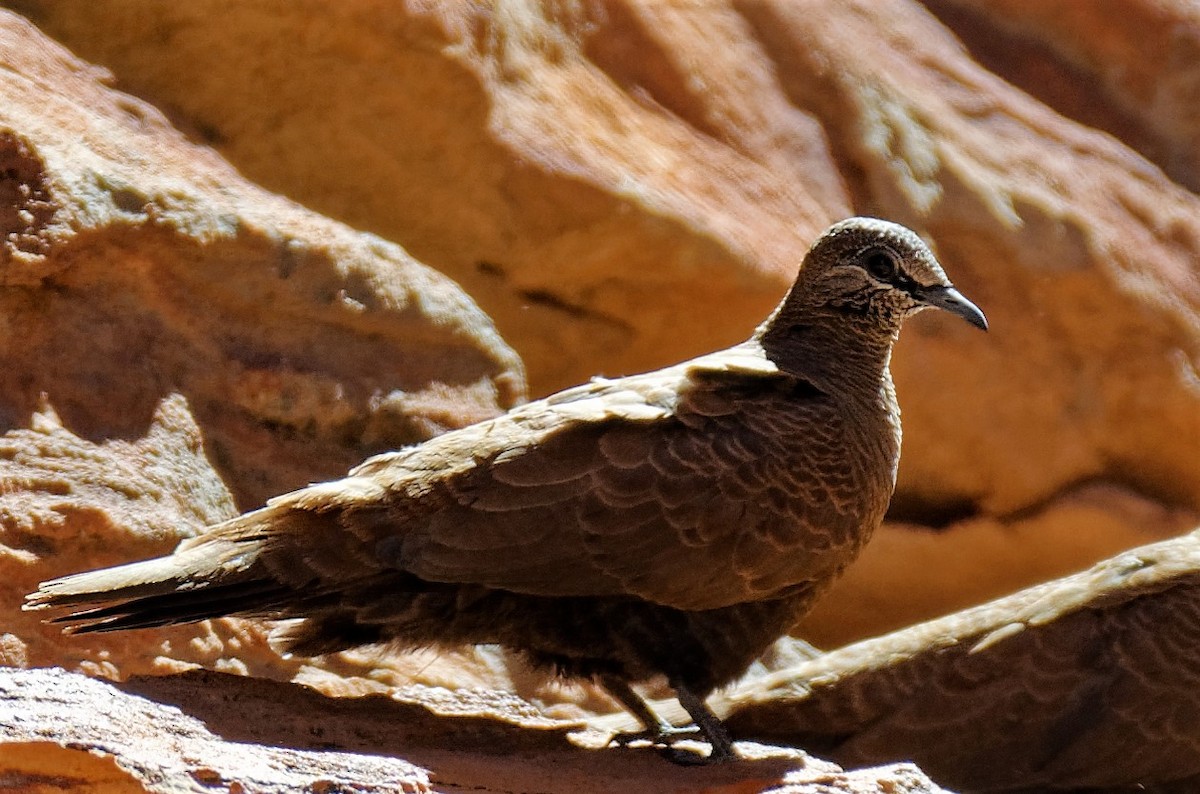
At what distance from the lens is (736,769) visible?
3416 millimetres

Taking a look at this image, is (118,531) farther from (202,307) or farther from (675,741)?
(675,741)

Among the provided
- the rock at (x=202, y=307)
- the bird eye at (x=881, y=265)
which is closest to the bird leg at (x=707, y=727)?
the bird eye at (x=881, y=265)

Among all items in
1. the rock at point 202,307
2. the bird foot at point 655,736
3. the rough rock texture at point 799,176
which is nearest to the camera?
the bird foot at point 655,736

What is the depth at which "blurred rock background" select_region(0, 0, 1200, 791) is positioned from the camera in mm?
4695

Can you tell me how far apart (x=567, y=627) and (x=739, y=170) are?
3.42 m

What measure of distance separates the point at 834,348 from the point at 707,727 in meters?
1.23

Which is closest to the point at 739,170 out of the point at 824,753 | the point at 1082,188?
the point at 1082,188

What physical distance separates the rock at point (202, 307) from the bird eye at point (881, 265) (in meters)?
1.63

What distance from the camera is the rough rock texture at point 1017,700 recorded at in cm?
427

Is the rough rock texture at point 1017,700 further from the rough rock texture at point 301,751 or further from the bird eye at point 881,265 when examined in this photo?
the bird eye at point 881,265

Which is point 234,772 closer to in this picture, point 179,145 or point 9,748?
point 9,748

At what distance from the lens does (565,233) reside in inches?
239

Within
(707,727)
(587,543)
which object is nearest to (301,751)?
(587,543)

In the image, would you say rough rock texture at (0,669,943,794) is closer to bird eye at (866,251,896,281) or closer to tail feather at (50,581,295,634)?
tail feather at (50,581,295,634)
